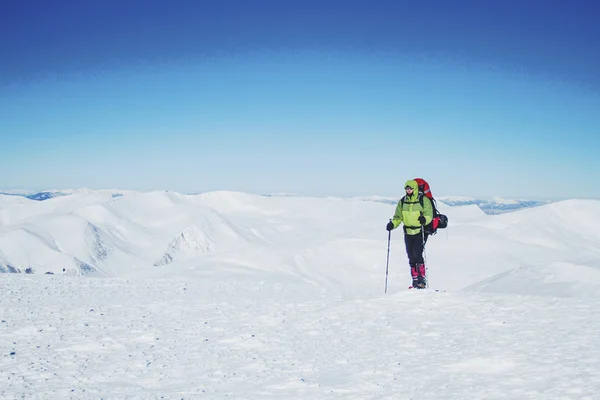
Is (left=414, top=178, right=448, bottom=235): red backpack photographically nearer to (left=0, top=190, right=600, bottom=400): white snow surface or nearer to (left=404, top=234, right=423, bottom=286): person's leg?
(left=404, top=234, right=423, bottom=286): person's leg

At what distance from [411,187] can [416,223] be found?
107 centimetres

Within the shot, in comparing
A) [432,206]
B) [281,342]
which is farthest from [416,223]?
[281,342]

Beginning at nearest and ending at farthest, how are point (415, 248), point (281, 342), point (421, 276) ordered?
point (281, 342) → point (421, 276) → point (415, 248)

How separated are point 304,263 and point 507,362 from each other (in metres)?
83.7

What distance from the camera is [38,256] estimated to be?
19400 centimetres

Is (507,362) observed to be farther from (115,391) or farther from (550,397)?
(115,391)

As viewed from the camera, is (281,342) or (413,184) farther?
(413,184)

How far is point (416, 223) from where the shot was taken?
42.9 feet

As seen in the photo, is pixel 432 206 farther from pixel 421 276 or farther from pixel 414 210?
pixel 421 276

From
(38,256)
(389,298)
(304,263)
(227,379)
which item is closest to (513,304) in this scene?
(389,298)

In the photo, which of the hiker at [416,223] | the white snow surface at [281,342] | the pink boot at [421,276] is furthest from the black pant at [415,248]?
the white snow surface at [281,342]

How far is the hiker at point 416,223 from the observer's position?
13016mm

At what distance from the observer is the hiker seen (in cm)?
1302

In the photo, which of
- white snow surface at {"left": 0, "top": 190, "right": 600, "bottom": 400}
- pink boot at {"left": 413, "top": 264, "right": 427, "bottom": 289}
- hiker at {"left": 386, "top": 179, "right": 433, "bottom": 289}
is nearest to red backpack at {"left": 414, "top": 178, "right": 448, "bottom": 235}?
hiker at {"left": 386, "top": 179, "right": 433, "bottom": 289}
